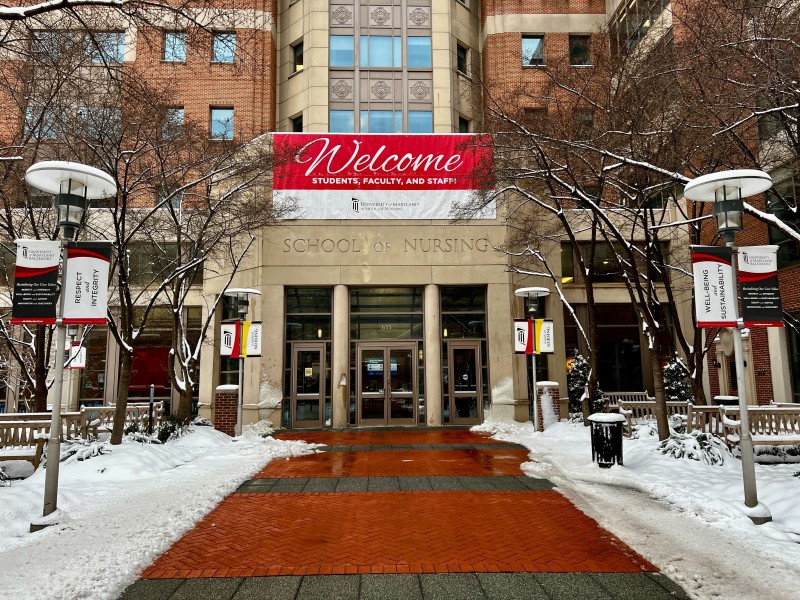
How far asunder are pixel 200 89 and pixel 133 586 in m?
24.7

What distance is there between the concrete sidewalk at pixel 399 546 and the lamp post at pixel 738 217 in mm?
1982

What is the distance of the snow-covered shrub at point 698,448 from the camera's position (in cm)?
1037

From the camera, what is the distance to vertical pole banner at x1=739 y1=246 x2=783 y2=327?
751 cm

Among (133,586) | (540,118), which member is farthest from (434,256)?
(133,586)

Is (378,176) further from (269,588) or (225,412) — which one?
(269,588)

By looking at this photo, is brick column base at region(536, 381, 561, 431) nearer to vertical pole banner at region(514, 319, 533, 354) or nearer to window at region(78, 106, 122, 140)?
vertical pole banner at region(514, 319, 533, 354)

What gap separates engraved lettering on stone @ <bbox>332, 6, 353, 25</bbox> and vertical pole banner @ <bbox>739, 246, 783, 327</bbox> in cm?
2032

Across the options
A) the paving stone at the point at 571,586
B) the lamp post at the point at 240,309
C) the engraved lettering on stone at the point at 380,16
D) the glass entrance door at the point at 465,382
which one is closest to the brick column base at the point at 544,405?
the glass entrance door at the point at 465,382

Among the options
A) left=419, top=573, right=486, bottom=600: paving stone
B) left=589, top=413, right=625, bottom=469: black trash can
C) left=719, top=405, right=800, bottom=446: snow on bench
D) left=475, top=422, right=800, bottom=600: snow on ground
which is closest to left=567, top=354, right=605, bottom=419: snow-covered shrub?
left=475, top=422, right=800, bottom=600: snow on ground

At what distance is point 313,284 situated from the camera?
65.5 ft

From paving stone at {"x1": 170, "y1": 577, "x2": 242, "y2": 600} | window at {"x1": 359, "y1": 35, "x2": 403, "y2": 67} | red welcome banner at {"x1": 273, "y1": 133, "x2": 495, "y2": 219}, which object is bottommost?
paving stone at {"x1": 170, "y1": 577, "x2": 242, "y2": 600}

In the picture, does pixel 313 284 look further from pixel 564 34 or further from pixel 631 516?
pixel 564 34

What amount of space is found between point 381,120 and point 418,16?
461 centimetres

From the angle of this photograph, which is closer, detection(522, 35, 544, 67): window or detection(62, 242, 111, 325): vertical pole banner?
detection(62, 242, 111, 325): vertical pole banner
